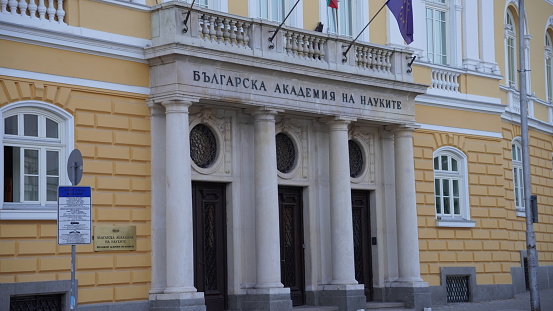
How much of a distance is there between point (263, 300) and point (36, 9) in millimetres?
7916

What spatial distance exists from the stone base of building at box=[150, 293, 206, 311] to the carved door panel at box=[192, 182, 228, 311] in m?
1.70

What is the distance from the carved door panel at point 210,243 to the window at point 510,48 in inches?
558

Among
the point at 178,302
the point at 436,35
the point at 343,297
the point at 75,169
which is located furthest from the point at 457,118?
the point at 75,169

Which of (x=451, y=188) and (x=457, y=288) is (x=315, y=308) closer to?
(x=457, y=288)

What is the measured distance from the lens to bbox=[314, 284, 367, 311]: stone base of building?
2486 centimetres

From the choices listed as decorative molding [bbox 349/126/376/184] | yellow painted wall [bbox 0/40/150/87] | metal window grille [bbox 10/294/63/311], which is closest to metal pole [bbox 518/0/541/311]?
decorative molding [bbox 349/126/376/184]

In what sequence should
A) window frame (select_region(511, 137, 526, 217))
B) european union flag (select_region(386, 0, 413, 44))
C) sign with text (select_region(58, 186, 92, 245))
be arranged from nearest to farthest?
sign with text (select_region(58, 186, 92, 245)), european union flag (select_region(386, 0, 413, 44)), window frame (select_region(511, 137, 526, 217))

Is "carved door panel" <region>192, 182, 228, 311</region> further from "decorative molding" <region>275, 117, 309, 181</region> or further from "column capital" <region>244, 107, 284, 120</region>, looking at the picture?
"decorative molding" <region>275, 117, 309, 181</region>

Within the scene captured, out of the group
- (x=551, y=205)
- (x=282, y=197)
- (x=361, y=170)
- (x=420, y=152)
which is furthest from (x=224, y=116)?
(x=551, y=205)

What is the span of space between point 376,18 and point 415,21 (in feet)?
5.81

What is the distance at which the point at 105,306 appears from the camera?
20.6 meters

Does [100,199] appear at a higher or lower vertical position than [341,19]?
lower

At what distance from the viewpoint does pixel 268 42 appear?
23.6 meters

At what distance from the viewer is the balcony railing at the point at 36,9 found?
19516 millimetres
